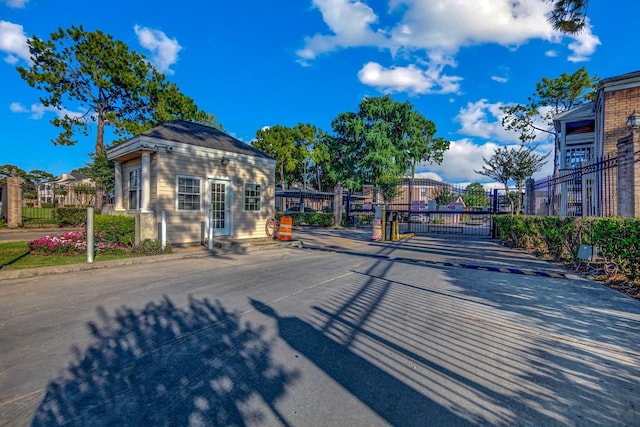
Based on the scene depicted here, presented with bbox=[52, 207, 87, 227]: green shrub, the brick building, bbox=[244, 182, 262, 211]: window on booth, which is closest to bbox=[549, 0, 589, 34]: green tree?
the brick building

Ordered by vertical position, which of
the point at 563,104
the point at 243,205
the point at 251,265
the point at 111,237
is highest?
the point at 563,104

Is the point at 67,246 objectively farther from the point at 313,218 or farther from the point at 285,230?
the point at 313,218

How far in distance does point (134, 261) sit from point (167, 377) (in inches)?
253

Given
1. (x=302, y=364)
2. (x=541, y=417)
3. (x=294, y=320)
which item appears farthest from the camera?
(x=294, y=320)

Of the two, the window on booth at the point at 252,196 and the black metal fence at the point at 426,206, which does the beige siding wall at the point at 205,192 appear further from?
the black metal fence at the point at 426,206

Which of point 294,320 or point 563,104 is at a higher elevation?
point 563,104

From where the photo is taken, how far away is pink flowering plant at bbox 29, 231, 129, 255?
8719 mm

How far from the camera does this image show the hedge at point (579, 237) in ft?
18.8

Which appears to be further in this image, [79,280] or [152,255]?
[152,255]

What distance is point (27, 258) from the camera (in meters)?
7.98

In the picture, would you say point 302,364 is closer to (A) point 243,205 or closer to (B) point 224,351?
(B) point 224,351

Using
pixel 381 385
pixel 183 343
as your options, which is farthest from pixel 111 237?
pixel 381 385

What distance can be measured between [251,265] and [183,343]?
4716 millimetres

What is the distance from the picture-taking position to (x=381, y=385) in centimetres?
256
